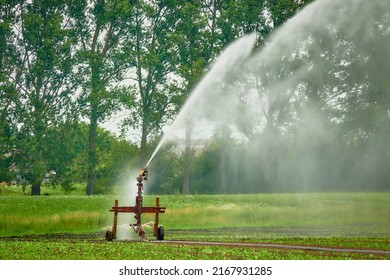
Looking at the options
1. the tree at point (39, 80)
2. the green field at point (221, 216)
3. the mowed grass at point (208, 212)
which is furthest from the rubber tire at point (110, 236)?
the tree at point (39, 80)

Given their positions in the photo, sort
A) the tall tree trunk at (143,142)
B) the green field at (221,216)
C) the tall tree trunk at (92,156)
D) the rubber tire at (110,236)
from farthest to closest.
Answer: the tall tree trunk at (143,142) < the tall tree trunk at (92,156) < the green field at (221,216) < the rubber tire at (110,236)

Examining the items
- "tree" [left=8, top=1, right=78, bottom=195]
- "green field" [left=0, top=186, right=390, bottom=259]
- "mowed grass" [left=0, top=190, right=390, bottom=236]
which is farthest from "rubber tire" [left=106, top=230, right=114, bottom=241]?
"tree" [left=8, top=1, right=78, bottom=195]

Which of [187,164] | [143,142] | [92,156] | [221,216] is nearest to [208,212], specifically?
[221,216]

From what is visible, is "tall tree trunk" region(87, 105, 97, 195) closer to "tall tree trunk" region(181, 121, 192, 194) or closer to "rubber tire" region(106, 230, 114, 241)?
"tall tree trunk" region(181, 121, 192, 194)

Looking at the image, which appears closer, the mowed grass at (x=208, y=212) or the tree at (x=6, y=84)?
the mowed grass at (x=208, y=212)

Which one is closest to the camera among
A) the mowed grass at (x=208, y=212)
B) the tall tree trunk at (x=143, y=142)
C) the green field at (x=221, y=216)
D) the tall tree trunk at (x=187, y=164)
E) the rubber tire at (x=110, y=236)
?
the rubber tire at (x=110, y=236)

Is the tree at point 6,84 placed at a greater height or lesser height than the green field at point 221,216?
greater

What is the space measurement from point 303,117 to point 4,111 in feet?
98.5

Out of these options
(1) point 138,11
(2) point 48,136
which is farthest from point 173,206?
(1) point 138,11

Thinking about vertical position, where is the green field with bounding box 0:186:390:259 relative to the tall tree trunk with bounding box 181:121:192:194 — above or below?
below

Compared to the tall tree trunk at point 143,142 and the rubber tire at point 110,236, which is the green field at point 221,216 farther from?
the tall tree trunk at point 143,142

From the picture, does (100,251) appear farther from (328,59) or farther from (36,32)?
(328,59)

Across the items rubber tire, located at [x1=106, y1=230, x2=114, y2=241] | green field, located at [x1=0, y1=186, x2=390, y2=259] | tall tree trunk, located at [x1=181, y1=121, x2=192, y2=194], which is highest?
tall tree trunk, located at [x1=181, y1=121, x2=192, y2=194]

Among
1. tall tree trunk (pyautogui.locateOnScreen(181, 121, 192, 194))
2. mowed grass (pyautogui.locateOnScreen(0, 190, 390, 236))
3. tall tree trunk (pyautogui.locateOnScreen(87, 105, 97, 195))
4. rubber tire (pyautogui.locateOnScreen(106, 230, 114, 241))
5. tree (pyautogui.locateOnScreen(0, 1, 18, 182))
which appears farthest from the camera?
tall tree trunk (pyautogui.locateOnScreen(181, 121, 192, 194))
